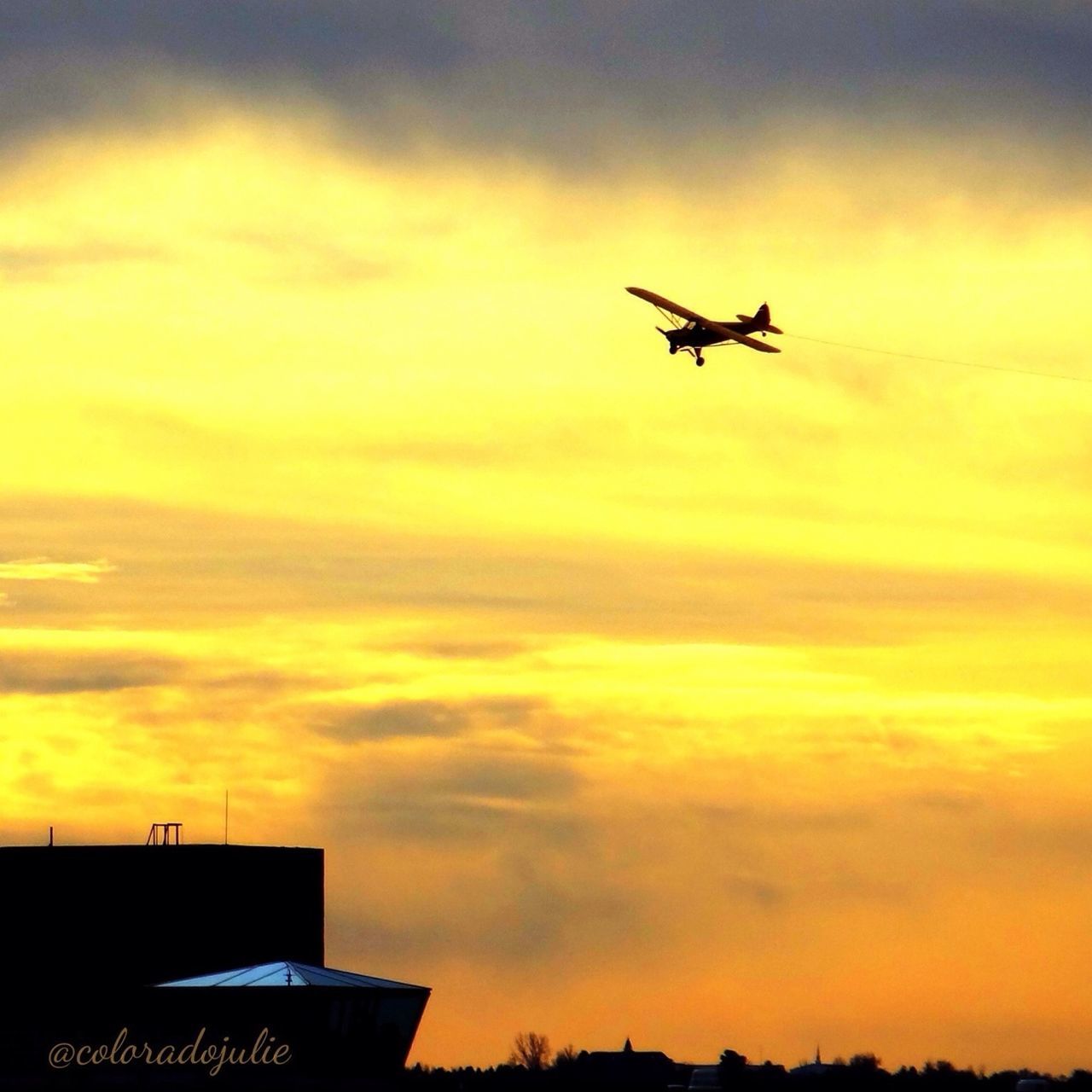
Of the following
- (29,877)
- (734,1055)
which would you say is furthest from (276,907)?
(734,1055)

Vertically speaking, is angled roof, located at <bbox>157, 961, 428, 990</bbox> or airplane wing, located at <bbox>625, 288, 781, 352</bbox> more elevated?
airplane wing, located at <bbox>625, 288, 781, 352</bbox>

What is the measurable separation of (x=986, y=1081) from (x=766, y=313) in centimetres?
9155

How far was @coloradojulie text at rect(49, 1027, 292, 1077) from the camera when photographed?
110938 millimetres

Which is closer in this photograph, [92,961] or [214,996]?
[214,996]

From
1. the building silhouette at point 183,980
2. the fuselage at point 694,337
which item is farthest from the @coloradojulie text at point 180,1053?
the fuselage at point 694,337

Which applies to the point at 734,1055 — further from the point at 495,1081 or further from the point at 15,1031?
the point at 15,1031

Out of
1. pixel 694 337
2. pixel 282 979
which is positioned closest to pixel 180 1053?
pixel 282 979

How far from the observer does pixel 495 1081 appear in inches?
6599

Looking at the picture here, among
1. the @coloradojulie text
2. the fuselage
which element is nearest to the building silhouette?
the @coloradojulie text

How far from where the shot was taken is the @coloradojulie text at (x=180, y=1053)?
111m

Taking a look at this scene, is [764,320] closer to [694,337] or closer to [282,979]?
[694,337]

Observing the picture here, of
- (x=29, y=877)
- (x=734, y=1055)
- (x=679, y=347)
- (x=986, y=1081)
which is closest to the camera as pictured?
(x=679, y=347)

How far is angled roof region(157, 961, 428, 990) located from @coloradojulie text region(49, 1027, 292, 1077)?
2.71 metres

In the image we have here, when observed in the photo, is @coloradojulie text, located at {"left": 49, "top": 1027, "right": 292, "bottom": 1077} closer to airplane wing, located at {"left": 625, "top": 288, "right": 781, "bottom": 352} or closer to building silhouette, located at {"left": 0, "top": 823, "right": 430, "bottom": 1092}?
building silhouette, located at {"left": 0, "top": 823, "right": 430, "bottom": 1092}
